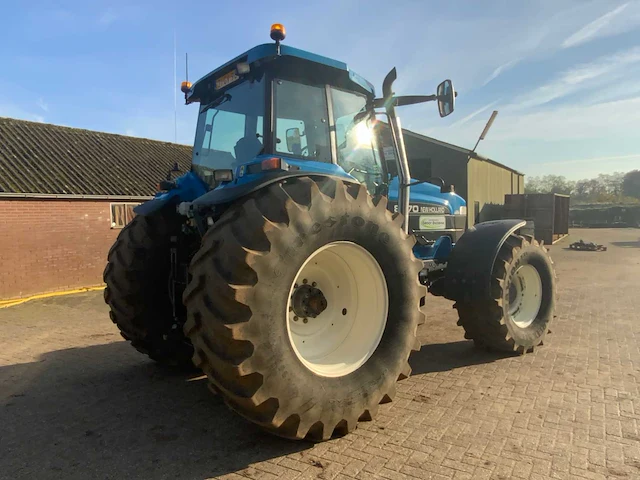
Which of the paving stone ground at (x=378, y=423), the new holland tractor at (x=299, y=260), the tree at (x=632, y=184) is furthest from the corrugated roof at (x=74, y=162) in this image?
the tree at (x=632, y=184)

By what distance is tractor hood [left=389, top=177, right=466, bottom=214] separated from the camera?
523 cm

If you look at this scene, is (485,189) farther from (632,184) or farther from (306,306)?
(632,184)

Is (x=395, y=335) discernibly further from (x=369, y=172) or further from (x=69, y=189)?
(x=69, y=189)

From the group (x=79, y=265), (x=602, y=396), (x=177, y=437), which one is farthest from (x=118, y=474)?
(x=79, y=265)

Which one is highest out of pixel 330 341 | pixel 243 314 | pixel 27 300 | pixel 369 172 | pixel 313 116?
pixel 313 116

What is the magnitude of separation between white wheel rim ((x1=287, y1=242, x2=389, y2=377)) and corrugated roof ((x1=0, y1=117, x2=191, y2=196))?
33.2 ft

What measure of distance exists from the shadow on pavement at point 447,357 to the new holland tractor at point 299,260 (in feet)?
0.65

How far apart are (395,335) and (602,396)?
1.99m

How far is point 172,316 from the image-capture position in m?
4.43

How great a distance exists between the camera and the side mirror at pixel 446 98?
14.4 ft

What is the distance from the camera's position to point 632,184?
2736 inches

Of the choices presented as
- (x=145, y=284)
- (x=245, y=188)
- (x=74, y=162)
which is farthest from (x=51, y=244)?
(x=245, y=188)

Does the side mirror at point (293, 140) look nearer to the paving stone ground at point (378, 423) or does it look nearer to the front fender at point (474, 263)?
the paving stone ground at point (378, 423)

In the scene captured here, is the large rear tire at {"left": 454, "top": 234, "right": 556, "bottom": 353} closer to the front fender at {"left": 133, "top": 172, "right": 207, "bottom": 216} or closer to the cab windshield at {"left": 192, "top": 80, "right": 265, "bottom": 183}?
the cab windshield at {"left": 192, "top": 80, "right": 265, "bottom": 183}
